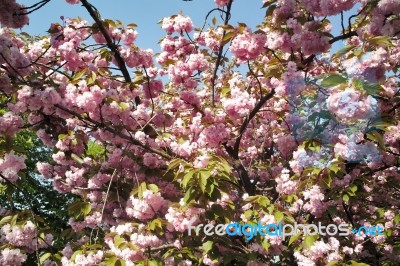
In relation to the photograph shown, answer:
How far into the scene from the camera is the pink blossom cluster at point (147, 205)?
347 centimetres

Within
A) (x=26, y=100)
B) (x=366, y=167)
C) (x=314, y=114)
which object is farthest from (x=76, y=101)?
(x=366, y=167)

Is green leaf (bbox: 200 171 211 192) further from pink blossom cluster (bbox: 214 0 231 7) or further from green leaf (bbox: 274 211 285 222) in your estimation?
pink blossom cluster (bbox: 214 0 231 7)

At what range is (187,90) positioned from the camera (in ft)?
15.1

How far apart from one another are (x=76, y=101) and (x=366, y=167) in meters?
3.03

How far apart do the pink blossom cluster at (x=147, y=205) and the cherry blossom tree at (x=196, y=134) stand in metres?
0.01

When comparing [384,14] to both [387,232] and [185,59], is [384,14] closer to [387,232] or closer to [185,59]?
[185,59]

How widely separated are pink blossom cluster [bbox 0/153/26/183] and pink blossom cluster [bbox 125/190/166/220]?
3.54 ft

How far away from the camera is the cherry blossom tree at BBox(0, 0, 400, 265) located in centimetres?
310

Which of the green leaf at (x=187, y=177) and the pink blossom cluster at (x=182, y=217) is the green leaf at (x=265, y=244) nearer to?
the pink blossom cluster at (x=182, y=217)

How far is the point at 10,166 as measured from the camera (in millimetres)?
3600

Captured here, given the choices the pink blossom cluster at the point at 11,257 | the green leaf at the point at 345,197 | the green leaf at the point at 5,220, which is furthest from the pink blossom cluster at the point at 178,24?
the pink blossom cluster at the point at 11,257

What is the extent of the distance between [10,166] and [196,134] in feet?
6.06

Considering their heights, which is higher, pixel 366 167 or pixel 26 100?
pixel 366 167

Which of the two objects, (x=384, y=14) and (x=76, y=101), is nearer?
(x=384, y=14)
